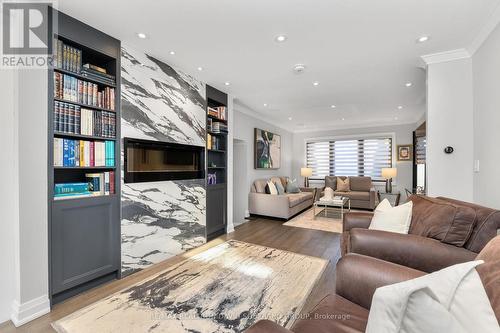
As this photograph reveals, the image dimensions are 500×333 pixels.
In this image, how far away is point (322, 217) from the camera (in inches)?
207

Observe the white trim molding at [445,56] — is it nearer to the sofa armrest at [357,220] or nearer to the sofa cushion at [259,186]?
the sofa armrest at [357,220]

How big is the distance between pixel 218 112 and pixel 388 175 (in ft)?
17.2

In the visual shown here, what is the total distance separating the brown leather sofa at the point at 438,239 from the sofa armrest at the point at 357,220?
1.82 feet

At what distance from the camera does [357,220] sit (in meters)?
2.41

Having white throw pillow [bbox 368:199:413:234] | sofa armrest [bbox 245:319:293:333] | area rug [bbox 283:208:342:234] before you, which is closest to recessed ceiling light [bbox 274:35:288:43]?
white throw pillow [bbox 368:199:413:234]

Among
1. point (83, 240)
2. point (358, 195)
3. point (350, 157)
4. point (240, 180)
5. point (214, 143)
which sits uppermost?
point (214, 143)

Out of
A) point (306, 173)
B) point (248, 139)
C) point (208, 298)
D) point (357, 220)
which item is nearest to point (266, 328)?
point (208, 298)

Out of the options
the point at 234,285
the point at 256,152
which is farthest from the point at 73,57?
the point at 256,152

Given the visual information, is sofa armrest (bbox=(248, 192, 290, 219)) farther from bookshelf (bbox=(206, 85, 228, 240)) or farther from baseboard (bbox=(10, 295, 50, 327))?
baseboard (bbox=(10, 295, 50, 327))

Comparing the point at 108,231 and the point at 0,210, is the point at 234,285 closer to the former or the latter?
the point at 108,231

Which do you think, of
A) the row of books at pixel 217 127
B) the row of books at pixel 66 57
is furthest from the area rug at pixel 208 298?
the row of books at pixel 66 57

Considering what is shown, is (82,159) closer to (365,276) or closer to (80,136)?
(80,136)

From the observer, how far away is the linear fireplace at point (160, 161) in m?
2.54

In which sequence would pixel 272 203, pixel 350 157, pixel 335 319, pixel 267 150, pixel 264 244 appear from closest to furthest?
1. pixel 335 319
2. pixel 264 244
3. pixel 272 203
4. pixel 267 150
5. pixel 350 157
